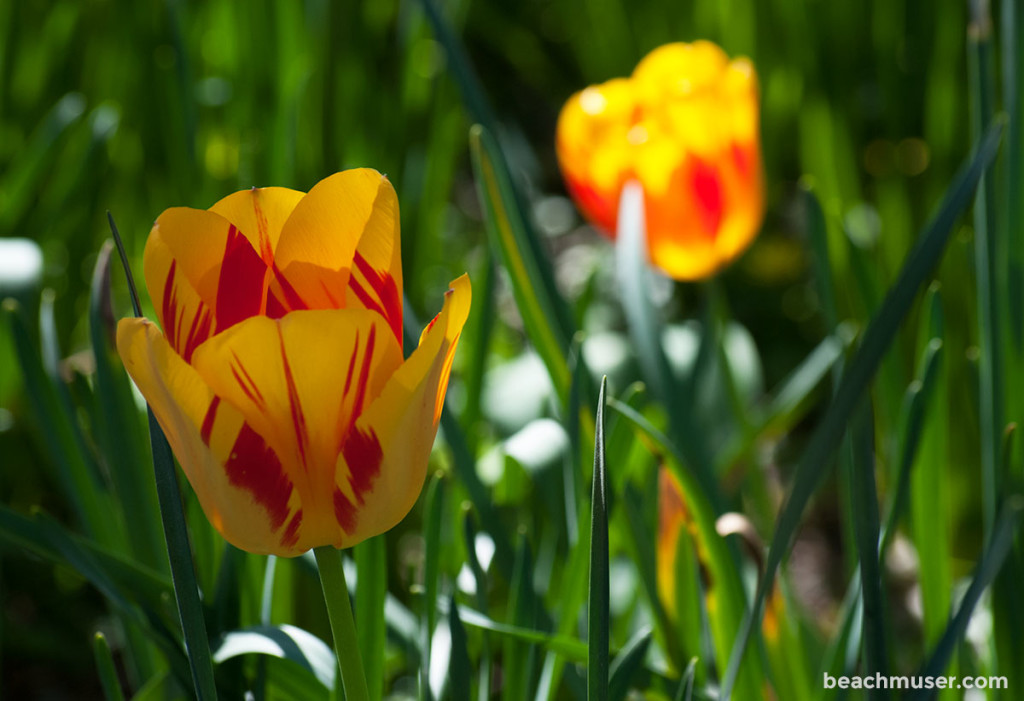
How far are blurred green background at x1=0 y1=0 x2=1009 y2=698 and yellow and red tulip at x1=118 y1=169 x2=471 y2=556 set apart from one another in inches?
17.6

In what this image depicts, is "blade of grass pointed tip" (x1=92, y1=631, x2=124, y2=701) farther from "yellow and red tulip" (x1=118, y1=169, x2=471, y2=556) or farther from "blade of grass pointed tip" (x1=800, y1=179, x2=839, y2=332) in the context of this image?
"blade of grass pointed tip" (x1=800, y1=179, x2=839, y2=332)

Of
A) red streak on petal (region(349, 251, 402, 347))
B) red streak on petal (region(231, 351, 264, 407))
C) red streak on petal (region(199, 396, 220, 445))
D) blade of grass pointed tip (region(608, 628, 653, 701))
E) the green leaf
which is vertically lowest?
blade of grass pointed tip (region(608, 628, 653, 701))

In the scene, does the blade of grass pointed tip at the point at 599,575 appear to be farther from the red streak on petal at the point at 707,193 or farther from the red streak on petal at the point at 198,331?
the red streak on petal at the point at 707,193

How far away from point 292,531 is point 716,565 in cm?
35

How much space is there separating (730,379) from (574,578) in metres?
0.42

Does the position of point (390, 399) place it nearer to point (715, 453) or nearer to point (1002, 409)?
point (1002, 409)

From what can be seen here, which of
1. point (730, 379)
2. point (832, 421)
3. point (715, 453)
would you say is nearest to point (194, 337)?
point (832, 421)

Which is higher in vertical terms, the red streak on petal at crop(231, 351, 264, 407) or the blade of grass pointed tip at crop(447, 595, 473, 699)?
the red streak on petal at crop(231, 351, 264, 407)

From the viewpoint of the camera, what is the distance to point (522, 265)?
2.25 feet

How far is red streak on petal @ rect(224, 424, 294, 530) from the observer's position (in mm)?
350

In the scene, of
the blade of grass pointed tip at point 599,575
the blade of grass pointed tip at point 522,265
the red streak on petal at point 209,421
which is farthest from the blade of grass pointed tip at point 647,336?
the red streak on petal at point 209,421

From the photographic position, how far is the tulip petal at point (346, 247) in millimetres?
370

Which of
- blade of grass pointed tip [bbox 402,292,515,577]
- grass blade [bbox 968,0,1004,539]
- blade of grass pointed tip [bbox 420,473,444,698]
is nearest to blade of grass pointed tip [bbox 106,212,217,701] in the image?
blade of grass pointed tip [bbox 420,473,444,698]

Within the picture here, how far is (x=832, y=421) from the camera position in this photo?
0.41m
